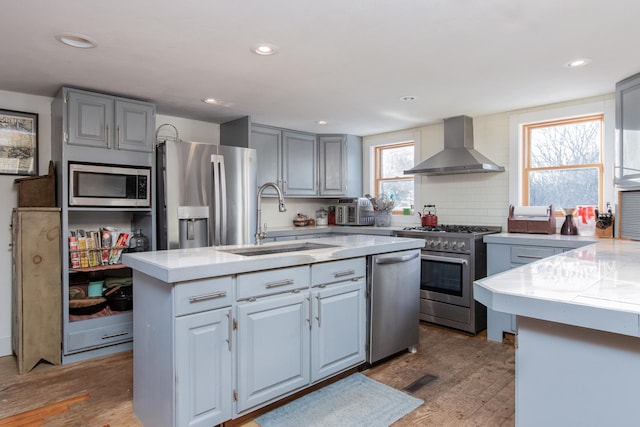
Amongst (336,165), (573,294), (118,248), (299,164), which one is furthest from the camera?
(336,165)

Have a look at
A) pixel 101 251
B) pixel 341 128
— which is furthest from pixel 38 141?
pixel 341 128

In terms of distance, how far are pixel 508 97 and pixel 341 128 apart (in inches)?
78.5

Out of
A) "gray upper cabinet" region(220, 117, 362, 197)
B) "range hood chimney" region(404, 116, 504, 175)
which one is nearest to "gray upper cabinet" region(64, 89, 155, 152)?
"gray upper cabinet" region(220, 117, 362, 197)

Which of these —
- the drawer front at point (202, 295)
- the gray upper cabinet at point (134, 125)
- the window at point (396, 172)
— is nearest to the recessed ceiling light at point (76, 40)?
the gray upper cabinet at point (134, 125)

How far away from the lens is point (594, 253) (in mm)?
2277

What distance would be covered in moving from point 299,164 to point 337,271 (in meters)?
2.63

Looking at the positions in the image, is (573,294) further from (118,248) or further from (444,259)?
(118,248)

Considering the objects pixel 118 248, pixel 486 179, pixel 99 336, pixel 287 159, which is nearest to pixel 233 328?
pixel 99 336

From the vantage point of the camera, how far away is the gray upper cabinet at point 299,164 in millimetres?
4750

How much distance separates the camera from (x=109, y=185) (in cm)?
325

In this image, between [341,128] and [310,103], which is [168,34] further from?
[341,128]

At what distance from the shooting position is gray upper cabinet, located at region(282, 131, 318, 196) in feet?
15.6

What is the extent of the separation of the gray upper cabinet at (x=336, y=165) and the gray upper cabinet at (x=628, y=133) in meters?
2.94

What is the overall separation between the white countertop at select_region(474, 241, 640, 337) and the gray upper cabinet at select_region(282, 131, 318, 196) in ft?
11.0
